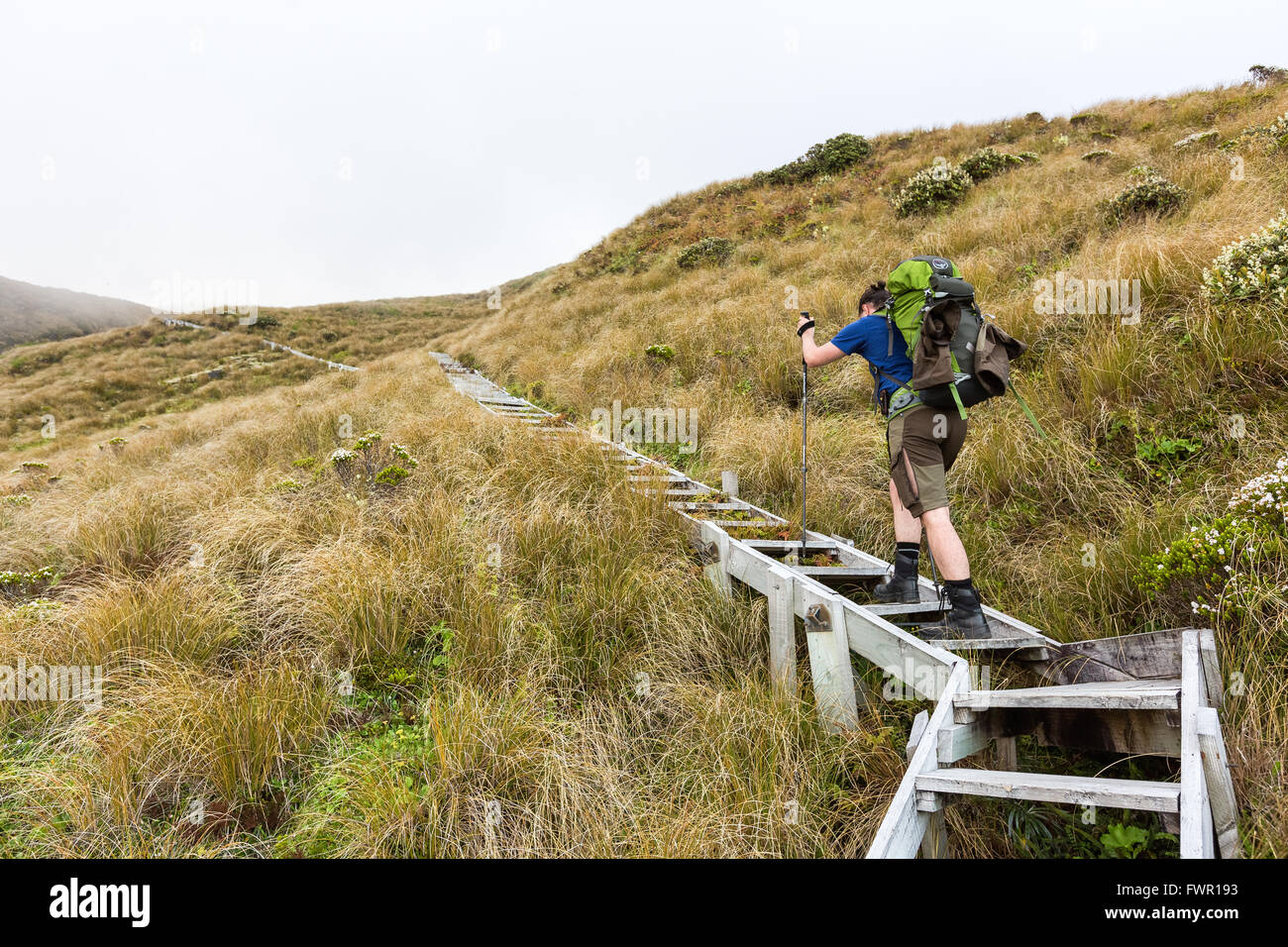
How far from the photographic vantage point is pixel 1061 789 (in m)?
1.75

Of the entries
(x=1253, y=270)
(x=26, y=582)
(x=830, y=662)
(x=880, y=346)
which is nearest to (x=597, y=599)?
(x=830, y=662)

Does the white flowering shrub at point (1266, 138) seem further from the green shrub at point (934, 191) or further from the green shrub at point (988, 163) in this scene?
the green shrub at point (988, 163)

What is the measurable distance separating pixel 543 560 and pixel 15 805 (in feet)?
8.80

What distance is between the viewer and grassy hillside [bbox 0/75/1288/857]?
7.66ft

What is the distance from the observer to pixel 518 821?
2381mm

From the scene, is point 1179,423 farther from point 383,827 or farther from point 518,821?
point 383,827

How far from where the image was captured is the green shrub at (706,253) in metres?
15.3

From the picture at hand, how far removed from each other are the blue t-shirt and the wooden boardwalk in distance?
1281 millimetres

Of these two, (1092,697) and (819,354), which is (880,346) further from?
(1092,697)

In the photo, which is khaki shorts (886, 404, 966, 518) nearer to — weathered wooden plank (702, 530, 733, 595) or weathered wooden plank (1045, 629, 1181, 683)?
weathered wooden plank (1045, 629, 1181, 683)

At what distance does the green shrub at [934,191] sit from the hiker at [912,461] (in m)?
10.2

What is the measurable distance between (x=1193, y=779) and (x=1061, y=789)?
321 millimetres

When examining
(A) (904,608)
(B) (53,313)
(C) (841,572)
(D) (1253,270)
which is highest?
(B) (53,313)

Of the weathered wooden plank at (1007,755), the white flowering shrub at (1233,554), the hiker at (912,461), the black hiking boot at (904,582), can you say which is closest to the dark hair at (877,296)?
the hiker at (912,461)
